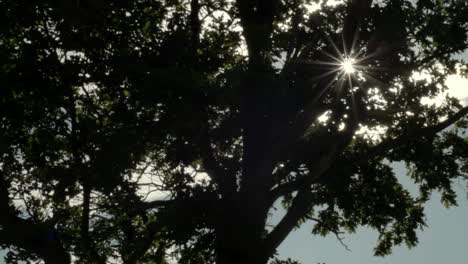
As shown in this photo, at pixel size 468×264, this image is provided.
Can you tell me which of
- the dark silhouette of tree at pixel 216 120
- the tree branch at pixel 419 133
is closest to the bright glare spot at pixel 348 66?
the dark silhouette of tree at pixel 216 120

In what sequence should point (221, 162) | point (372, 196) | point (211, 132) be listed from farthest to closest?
1. point (372, 196)
2. point (221, 162)
3. point (211, 132)

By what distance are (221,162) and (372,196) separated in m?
4.83

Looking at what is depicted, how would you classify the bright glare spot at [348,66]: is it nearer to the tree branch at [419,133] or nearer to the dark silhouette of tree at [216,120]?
the dark silhouette of tree at [216,120]

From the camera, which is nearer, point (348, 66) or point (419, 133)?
point (419, 133)

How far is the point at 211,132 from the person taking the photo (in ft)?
39.0

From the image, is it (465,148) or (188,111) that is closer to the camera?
(188,111)

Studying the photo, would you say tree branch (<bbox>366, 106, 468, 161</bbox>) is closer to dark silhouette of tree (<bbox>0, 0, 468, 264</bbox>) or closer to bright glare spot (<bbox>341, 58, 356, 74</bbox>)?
dark silhouette of tree (<bbox>0, 0, 468, 264</bbox>)

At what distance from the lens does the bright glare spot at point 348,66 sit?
494 inches

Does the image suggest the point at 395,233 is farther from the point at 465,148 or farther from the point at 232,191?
the point at 232,191

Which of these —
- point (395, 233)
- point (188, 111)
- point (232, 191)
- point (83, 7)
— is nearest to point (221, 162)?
point (232, 191)

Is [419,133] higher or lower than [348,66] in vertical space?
lower

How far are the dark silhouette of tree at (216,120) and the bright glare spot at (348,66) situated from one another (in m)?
0.03

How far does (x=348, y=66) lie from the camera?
12.7m

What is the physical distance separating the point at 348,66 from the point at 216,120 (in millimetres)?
4039
